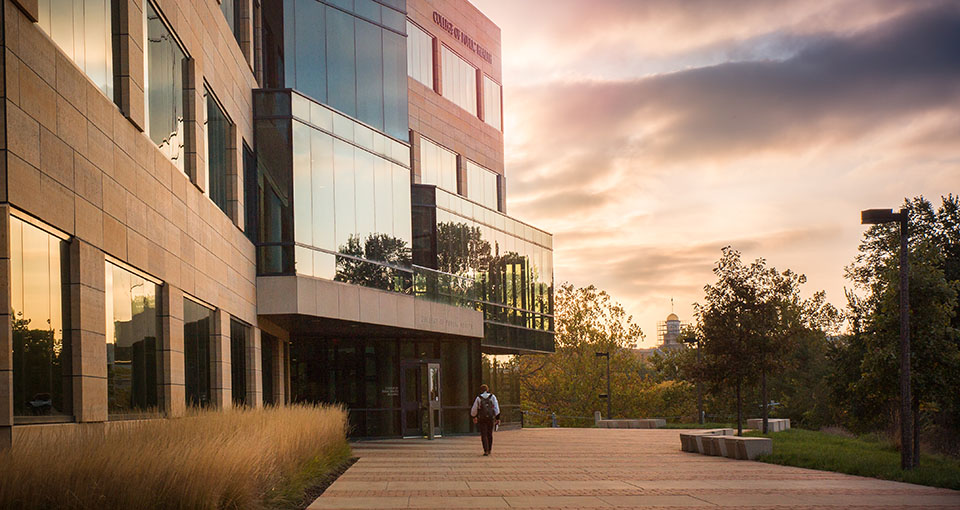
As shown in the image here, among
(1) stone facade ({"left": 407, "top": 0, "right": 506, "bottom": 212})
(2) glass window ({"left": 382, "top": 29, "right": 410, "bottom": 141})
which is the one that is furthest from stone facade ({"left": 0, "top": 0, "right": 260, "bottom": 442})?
(1) stone facade ({"left": 407, "top": 0, "right": 506, "bottom": 212})

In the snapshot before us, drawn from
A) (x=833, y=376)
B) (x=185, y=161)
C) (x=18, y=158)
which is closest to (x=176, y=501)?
(x=18, y=158)

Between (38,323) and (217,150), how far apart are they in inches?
499

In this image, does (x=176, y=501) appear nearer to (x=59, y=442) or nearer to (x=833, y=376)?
(x=59, y=442)

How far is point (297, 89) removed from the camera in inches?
1244

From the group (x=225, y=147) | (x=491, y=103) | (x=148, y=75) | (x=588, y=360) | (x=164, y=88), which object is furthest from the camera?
(x=588, y=360)

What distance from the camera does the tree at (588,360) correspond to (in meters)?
82.2

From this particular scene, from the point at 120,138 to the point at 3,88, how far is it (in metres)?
4.80

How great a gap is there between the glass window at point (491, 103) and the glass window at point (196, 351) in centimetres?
3367

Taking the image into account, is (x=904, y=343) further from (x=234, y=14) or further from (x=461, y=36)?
(x=461, y=36)

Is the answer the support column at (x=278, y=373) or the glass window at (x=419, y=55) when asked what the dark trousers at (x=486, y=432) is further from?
the glass window at (x=419, y=55)

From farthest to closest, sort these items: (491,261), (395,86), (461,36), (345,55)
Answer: (461,36) → (491,261) → (395,86) → (345,55)

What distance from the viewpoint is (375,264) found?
32.8 m

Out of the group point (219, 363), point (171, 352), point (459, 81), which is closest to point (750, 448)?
point (219, 363)

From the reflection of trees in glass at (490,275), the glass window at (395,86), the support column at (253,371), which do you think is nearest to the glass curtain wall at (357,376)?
the reflection of trees in glass at (490,275)
